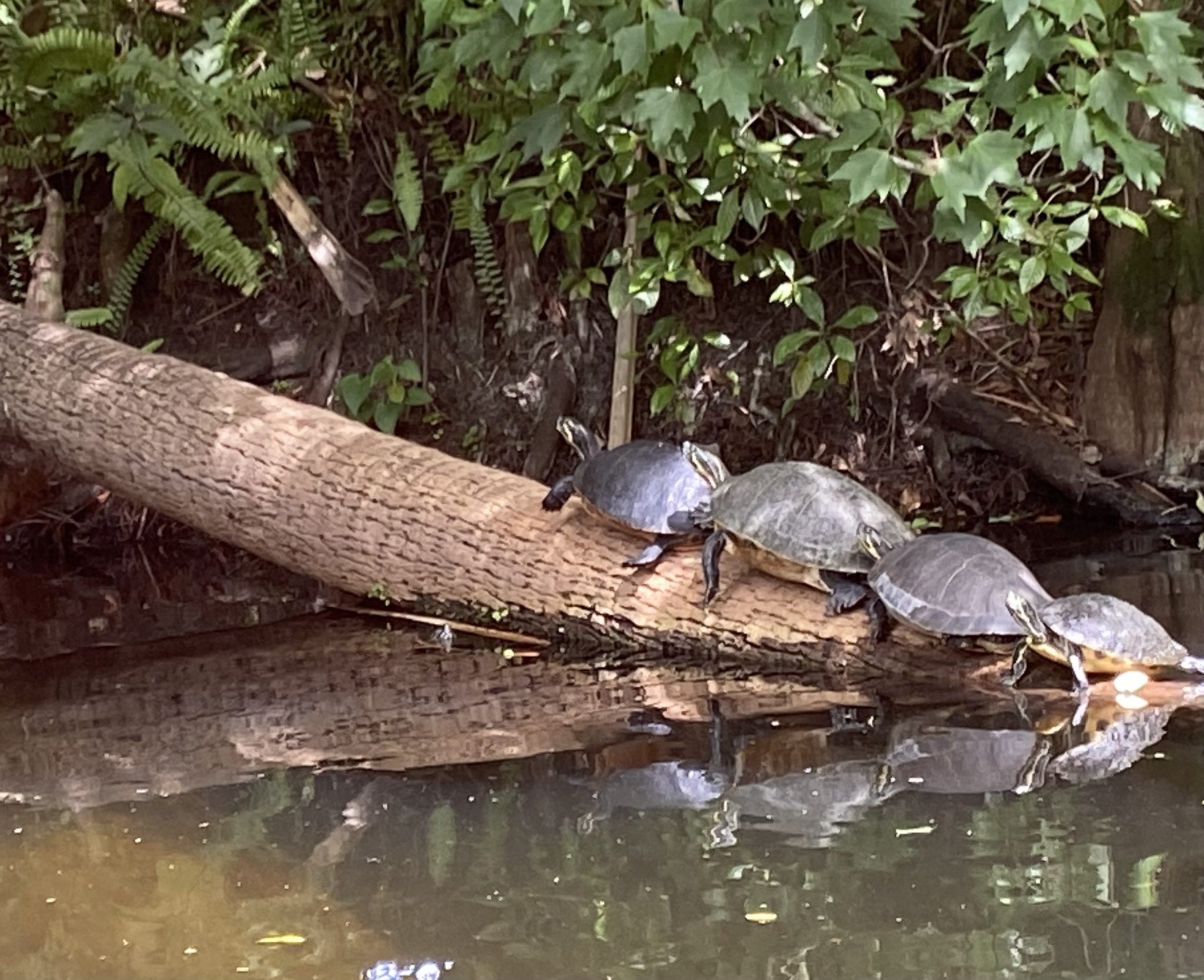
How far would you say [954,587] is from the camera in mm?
3188

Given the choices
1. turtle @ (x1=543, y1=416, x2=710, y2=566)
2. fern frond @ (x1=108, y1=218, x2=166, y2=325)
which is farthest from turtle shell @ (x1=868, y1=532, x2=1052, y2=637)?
fern frond @ (x1=108, y1=218, x2=166, y2=325)

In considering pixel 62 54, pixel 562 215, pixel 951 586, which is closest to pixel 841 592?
pixel 951 586

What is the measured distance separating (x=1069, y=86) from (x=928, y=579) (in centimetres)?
151

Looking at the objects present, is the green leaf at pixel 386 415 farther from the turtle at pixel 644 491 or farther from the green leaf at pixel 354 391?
the turtle at pixel 644 491

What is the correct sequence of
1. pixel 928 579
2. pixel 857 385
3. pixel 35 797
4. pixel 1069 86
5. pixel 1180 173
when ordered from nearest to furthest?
pixel 35 797 → pixel 928 579 → pixel 1069 86 → pixel 1180 173 → pixel 857 385

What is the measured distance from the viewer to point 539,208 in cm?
485

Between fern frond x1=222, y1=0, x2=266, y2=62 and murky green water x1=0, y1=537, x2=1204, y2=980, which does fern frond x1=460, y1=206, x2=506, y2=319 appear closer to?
fern frond x1=222, y1=0, x2=266, y2=62

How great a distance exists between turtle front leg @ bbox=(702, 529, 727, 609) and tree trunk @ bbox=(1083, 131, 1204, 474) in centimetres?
264

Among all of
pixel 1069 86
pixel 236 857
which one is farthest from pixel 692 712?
pixel 1069 86

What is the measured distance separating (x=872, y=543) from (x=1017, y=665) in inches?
19.4

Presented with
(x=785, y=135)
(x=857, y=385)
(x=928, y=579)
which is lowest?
(x=928, y=579)

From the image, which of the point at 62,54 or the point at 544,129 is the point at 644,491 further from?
the point at 62,54

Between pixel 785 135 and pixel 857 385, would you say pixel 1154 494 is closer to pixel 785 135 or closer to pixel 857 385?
pixel 857 385

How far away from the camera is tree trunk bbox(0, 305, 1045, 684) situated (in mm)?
3658
